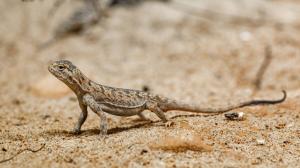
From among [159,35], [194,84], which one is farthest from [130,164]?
[159,35]

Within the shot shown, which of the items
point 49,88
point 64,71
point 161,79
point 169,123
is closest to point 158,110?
point 169,123

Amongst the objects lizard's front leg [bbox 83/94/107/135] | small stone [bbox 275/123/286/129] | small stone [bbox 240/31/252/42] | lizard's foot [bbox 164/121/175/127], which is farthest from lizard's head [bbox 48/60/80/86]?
small stone [bbox 240/31/252/42]

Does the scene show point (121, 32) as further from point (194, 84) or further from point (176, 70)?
point (194, 84)

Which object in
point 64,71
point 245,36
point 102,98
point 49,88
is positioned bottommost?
point 102,98

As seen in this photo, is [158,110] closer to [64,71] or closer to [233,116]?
[233,116]

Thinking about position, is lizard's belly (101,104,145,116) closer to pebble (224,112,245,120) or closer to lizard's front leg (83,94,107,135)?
lizard's front leg (83,94,107,135)

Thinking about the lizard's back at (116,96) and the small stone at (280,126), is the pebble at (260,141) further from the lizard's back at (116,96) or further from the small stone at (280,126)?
the lizard's back at (116,96)

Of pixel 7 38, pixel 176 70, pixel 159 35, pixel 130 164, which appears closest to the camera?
pixel 130 164
